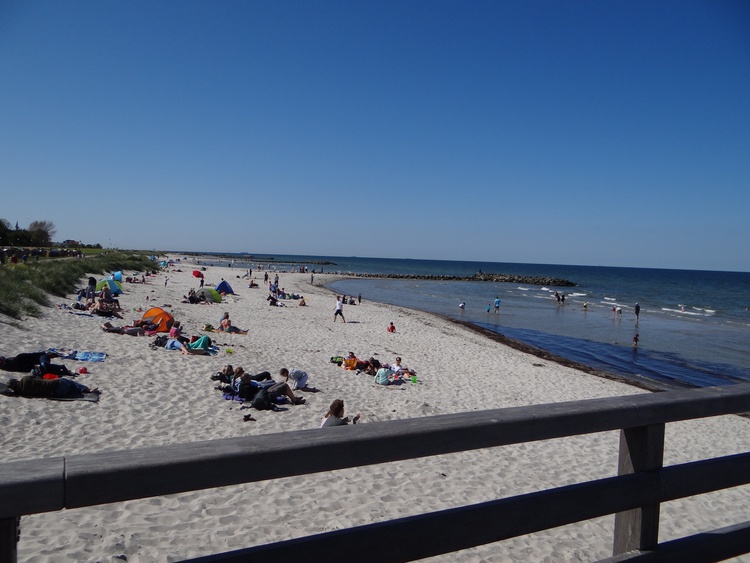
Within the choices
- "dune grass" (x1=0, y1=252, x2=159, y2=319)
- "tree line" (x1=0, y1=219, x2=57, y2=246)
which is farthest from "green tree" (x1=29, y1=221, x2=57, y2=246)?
"dune grass" (x1=0, y1=252, x2=159, y2=319)

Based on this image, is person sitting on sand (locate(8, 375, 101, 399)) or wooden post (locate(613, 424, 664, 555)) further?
person sitting on sand (locate(8, 375, 101, 399))

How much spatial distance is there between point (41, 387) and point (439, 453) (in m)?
8.20

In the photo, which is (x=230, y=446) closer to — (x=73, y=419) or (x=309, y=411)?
(x=73, y=419)

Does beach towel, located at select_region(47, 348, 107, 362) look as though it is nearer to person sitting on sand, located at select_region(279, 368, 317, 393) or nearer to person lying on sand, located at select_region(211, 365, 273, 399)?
person lying on sand, located at select_region(211, 365, 273, 399)

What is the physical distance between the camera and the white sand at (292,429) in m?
4.34

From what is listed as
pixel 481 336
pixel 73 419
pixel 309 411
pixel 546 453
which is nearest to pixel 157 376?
pixel 73 419

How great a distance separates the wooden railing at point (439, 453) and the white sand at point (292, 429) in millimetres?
3236

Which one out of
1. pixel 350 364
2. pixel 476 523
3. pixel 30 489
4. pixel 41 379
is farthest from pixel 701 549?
pixel 350 364

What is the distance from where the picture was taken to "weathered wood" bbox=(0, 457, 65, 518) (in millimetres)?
984

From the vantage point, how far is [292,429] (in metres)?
7.74

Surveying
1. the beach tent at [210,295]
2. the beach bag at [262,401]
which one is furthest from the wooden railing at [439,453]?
the beach tent at [210,295]

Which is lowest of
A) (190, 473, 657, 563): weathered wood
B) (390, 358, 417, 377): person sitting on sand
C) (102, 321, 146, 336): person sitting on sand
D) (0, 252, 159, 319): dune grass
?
(390, 358, 417, 377): person sitting on sand

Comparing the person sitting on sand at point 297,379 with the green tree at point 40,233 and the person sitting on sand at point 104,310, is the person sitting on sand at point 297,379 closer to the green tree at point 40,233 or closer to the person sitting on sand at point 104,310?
the person sitting on sand at point 104,310

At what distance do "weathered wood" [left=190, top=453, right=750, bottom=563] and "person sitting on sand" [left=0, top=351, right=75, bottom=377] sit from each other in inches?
352
